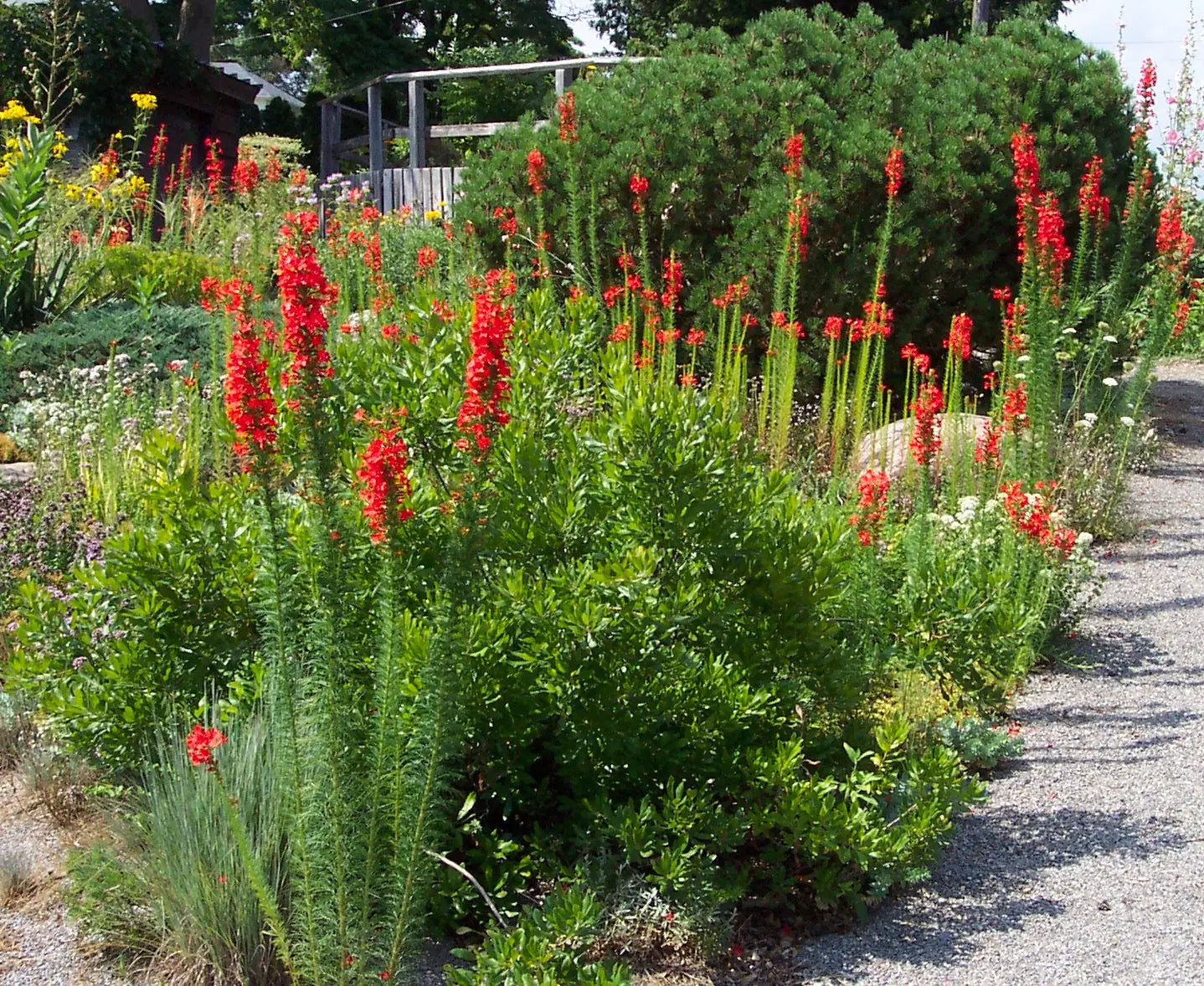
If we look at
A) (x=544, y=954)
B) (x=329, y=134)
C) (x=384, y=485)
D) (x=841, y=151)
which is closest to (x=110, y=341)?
(x=841, y=151)

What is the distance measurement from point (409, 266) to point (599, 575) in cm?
611

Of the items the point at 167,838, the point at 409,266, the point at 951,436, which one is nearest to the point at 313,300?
the point at 167,838

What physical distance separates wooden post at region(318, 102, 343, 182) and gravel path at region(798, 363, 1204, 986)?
15921 mm

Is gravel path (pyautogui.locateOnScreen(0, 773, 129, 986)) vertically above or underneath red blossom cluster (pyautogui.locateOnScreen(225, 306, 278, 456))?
underneath

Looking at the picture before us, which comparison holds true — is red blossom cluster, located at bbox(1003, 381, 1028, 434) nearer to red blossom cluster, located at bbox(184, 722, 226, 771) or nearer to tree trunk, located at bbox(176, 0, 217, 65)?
red blossom cluster, located at bbox(184, 722, 226, 771)

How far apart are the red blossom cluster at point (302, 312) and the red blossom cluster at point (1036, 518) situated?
2.60 meters

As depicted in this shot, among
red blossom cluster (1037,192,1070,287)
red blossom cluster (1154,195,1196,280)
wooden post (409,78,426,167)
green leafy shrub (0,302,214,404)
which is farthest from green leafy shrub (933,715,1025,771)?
wooden post (409,78,426,167)

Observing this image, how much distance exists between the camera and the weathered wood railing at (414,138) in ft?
48.1

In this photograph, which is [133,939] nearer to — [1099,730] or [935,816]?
[935,816]

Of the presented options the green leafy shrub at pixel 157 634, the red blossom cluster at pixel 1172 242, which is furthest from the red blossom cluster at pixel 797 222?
the green leafy shrub at pixel 157 634

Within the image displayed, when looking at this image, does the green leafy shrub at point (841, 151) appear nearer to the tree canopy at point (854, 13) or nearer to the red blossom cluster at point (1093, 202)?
the red blossom cluster at point (1093, 202)

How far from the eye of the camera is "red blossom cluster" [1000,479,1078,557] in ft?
13.0

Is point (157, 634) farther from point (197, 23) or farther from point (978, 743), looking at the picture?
point (197, 23)

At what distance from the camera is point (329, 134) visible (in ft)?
60.7
